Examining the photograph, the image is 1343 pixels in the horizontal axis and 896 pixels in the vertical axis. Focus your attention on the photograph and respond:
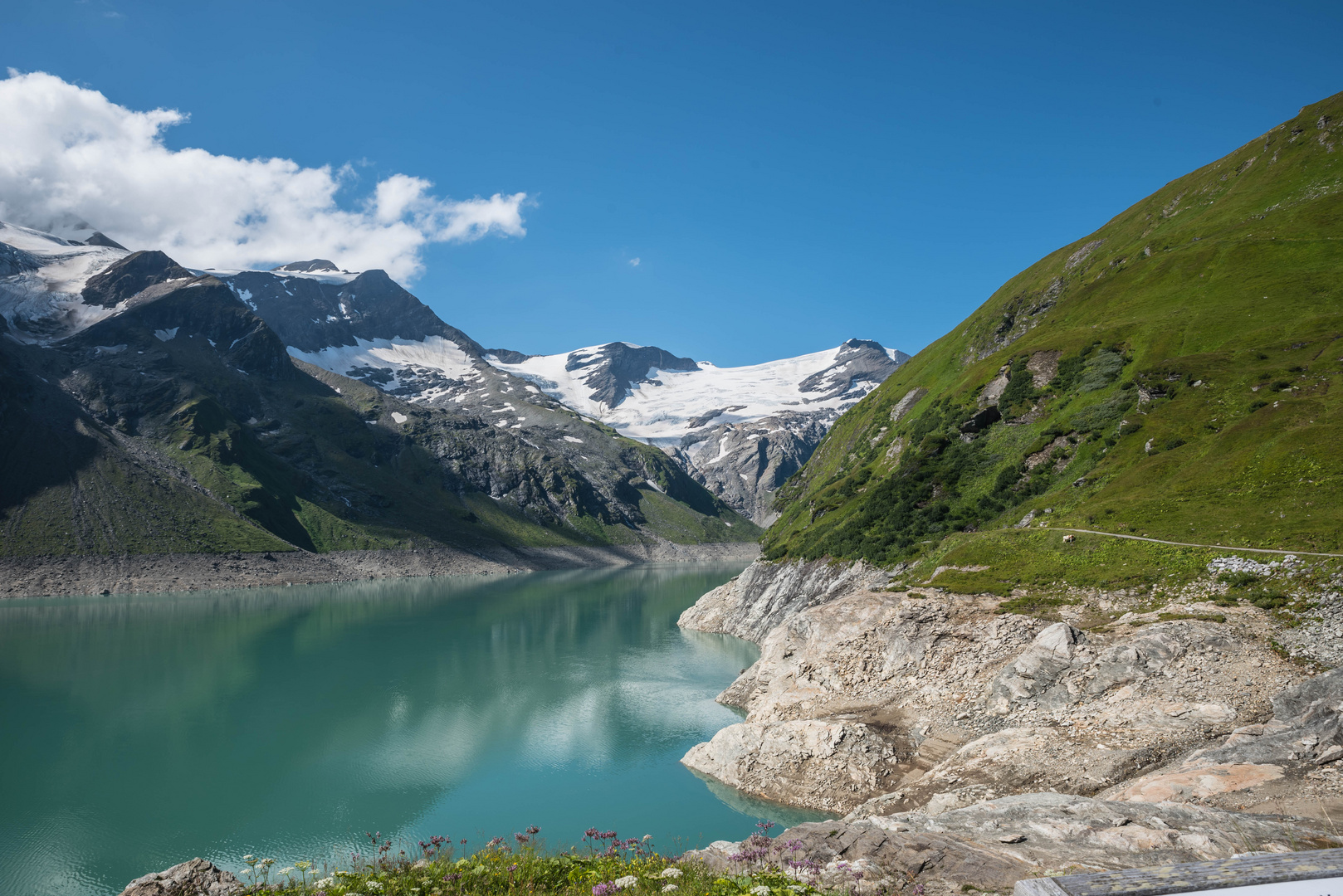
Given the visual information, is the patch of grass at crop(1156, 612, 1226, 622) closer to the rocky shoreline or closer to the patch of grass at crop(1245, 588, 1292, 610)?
the rocky shoreline

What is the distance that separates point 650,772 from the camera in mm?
42031

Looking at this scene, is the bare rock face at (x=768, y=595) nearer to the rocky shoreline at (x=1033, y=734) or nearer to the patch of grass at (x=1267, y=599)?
the rocky shoreline at (x=1033, y=734)

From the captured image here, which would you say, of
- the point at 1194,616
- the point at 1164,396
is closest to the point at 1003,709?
the point at 1194,616

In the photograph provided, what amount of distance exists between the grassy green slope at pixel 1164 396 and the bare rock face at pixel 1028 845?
2372cm

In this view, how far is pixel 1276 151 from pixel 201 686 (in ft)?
462

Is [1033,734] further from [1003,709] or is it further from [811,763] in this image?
[811,763]

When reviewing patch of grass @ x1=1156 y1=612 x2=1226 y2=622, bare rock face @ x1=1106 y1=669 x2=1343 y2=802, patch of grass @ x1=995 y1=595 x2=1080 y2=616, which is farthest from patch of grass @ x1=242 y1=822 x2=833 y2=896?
patch of grass @ x1=995 y1=595 x2=1080 y2=616

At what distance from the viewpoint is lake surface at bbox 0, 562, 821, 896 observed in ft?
111

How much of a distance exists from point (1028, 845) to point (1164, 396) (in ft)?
169

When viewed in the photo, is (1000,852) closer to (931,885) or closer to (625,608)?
(931,885)

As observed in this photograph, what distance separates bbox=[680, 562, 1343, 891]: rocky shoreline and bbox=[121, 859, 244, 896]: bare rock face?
9707 millimetres

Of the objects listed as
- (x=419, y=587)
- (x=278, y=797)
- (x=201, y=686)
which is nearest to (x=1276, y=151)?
(x=278, y=797)

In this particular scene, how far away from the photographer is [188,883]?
41.6 feet

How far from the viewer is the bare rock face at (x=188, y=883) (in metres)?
12.4
